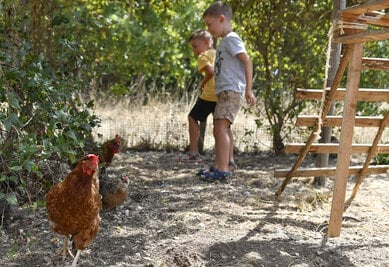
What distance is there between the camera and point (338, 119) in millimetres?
4008

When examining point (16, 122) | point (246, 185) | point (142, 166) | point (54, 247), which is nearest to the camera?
point (16, 122)

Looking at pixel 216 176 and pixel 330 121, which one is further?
pixel 216 176

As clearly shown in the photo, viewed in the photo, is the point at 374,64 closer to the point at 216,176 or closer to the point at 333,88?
the point at 333,88

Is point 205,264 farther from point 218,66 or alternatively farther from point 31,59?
point 218,66

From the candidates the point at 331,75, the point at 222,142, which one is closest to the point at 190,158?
the point at 222,142

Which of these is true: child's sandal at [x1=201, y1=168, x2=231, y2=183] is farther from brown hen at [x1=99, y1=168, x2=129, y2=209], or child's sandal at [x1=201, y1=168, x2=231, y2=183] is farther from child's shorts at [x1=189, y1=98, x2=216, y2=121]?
brown hen at [x1=99, y1=168, x2=129, y2=209]

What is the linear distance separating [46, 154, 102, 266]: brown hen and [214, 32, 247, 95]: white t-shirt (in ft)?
7.71

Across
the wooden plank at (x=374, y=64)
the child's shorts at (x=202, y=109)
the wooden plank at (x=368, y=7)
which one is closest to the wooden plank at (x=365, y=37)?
the wooden plank at (x=368, y=7)

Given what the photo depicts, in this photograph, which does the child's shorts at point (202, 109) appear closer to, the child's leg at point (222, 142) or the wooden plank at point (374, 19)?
the child's leg at point (222, 142)

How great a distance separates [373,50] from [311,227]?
331cm

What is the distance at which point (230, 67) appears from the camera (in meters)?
4.99

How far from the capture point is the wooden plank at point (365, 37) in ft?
9.43

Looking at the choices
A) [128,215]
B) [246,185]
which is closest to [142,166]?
[246,185]

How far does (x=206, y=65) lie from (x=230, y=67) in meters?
0.88
